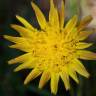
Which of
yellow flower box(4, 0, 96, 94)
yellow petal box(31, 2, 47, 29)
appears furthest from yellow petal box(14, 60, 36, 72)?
yellow petal box(31, 2, 47, 29)

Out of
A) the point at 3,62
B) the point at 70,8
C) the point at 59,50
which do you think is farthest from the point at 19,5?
the point at 59,50

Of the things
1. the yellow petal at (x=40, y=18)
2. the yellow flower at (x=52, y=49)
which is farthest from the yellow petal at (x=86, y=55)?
the yellow petal at (x=40, y=18)

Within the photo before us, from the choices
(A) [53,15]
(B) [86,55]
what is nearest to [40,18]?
(A) [53,15]

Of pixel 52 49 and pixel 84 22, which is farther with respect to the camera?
pixel 52 49

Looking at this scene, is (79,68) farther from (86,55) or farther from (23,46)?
(23,46)

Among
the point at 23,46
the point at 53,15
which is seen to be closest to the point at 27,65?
the point at 23,46

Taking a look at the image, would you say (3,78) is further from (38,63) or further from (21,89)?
(38,63)

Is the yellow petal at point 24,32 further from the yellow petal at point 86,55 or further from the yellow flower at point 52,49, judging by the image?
the yellow petal at point 86,55

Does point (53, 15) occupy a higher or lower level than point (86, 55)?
higher

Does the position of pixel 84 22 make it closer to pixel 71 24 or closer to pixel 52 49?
pixel 71 24
